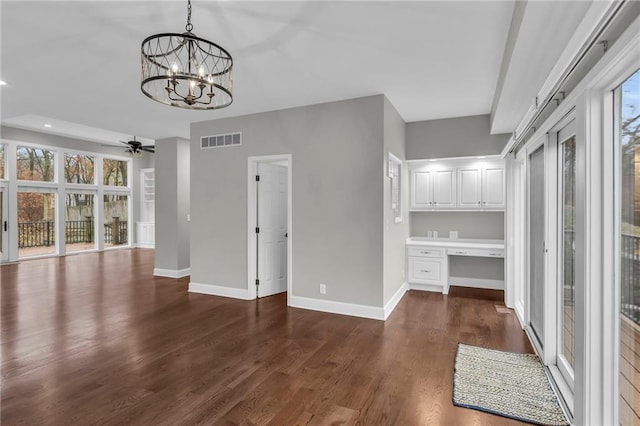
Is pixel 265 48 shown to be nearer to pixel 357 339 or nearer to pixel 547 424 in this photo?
pixel 357 339

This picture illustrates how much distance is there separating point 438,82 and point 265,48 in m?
1.98

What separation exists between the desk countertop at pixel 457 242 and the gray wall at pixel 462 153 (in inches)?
3.8

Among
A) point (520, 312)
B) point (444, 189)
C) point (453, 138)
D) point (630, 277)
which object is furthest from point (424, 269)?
point (630, 277)

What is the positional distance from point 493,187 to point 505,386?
3.43 m

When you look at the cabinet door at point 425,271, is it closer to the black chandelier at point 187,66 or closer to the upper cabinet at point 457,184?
the upper cabinet at point 457,184

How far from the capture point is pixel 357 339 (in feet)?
11.5

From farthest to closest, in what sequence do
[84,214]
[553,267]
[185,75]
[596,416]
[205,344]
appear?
[84,214] → [205,344] → [553,267] → [185,75] → [596,416]

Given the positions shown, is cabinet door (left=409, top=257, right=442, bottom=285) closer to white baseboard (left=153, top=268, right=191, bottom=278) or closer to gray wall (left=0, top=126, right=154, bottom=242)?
white baseboard (left=153, top=268, right=191, bottom=278)

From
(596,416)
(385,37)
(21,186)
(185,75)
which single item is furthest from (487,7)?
(21,186)

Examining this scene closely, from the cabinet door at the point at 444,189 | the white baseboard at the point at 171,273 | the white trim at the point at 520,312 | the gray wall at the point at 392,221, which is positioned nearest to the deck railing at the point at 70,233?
the white baseboard at the point at 171,273

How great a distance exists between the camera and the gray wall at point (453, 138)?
509 centimetres

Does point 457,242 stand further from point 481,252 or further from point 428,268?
point 428,268

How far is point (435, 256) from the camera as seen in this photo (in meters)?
5.23

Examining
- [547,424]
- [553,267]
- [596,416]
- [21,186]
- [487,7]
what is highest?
[487,7]
